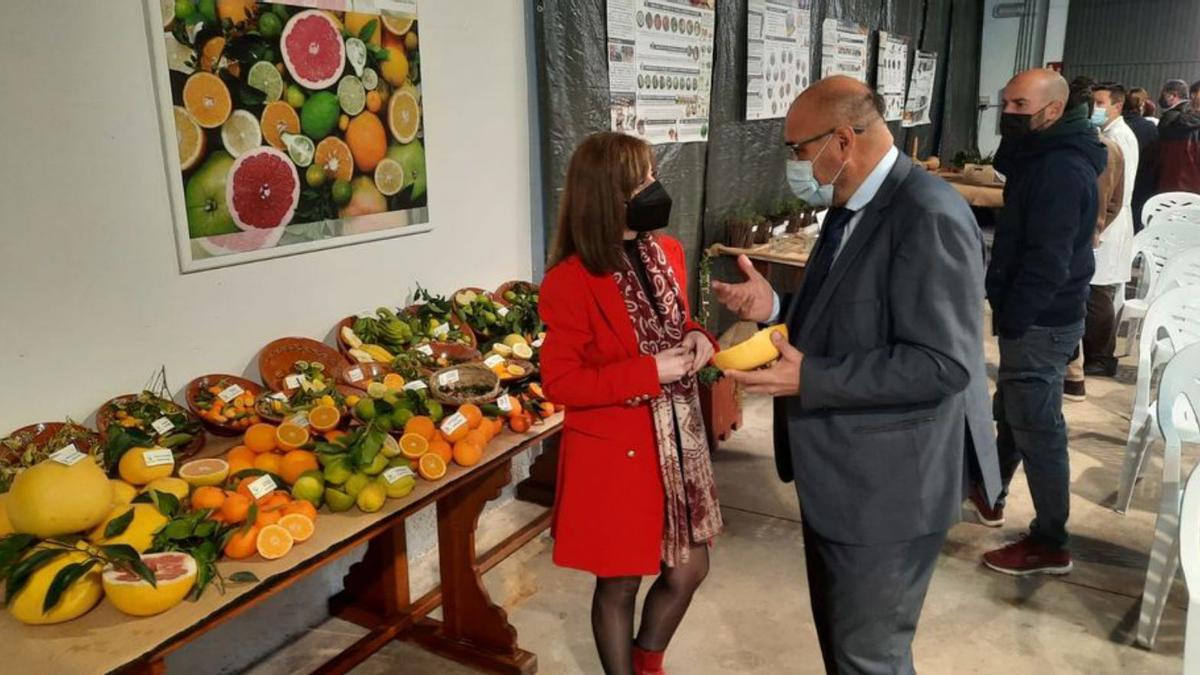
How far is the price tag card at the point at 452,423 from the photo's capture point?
6.70ft

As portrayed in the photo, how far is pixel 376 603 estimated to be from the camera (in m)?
2.56

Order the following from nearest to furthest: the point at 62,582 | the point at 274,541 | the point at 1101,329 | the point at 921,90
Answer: the point at 62,582
the point at 274,541
the point at 1101,329
the point at 921,90

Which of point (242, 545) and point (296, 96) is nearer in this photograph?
point (242, 545)

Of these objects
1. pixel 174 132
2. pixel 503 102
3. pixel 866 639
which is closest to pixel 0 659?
pixel 174 132

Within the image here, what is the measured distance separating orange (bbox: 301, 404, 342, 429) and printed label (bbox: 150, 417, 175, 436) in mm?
296

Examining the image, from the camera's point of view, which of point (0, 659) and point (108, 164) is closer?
point (0, 659)

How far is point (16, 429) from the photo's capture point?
5.97 ft

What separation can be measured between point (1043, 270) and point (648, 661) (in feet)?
5.12

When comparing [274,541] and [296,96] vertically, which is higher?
[296,96]

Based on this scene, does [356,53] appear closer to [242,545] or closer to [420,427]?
[420,427]

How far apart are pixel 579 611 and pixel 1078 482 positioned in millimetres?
2222

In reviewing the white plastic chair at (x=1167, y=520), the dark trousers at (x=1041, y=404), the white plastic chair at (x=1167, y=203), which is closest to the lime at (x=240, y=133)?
the dark trousers at (x=1041, y=404)

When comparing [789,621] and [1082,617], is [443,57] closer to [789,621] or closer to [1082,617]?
[789,621]

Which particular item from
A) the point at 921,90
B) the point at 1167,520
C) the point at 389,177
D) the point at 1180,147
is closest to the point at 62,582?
the point at 389,177
